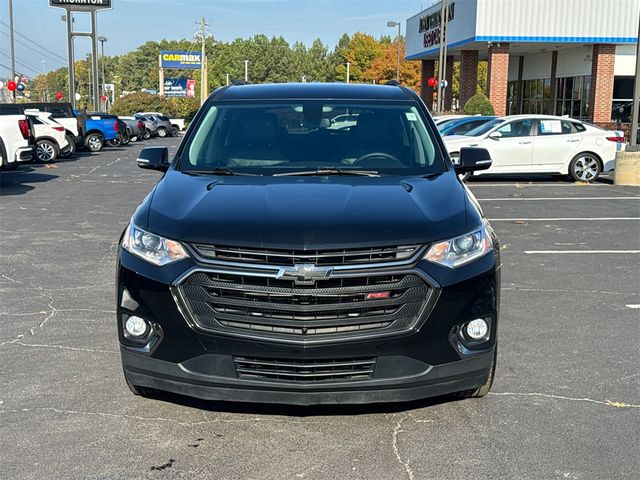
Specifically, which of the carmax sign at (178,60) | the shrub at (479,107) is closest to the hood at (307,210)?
the shrub at (479,107)

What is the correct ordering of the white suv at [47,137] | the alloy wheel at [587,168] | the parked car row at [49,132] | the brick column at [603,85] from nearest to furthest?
the parked car row at [49,132] → the alloy wheel at [587,168] → the white suv at [47,137] → the brick column at [603,85]

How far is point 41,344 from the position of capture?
580 cm

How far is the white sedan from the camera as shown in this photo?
18.2m

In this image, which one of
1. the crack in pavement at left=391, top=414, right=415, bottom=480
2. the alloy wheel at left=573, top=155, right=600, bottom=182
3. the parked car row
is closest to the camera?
the crack in pavement at left=391, top=414, right=415, bottom=480

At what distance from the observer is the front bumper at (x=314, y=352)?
385 centimetres

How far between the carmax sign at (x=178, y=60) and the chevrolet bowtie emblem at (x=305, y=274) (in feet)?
359

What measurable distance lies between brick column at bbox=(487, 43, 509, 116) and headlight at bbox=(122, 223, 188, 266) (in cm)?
3285

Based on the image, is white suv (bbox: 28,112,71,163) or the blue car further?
white suv (bbox: 28,112,71,163)

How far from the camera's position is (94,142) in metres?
32.1

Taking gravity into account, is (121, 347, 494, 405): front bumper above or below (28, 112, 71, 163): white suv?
below

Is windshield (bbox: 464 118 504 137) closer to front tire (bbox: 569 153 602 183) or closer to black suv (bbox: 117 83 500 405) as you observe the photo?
front tire (bbox: 569 153 602 183)

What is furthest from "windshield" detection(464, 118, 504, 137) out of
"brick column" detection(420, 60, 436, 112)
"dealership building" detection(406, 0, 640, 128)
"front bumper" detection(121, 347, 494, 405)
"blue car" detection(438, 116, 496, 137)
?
"brick column" detection(420, 60, 436, 112)

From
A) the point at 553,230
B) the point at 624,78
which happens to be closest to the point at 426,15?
the point at 624,78

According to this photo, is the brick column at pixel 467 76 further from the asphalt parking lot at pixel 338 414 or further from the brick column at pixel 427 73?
the asphalt parking lot at pixel 338 414
